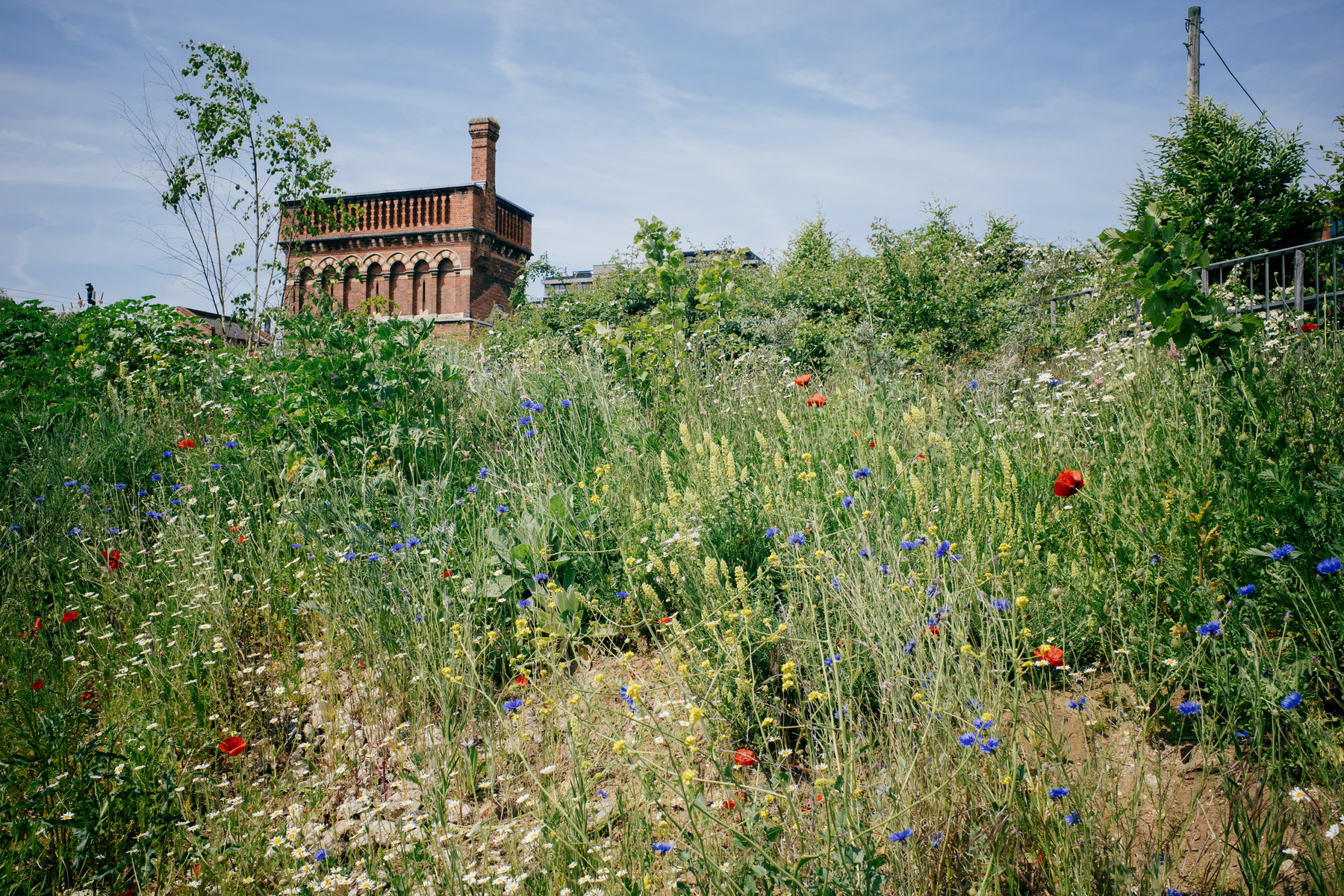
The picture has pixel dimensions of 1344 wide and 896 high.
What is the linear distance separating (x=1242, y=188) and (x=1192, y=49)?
4544 millimetres

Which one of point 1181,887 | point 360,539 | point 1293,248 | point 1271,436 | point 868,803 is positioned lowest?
point 1181,887

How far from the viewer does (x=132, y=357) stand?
6074 millimetres

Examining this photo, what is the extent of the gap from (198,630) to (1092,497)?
3356 mm

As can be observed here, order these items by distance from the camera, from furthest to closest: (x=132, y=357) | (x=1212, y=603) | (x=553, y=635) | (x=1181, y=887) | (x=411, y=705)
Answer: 1. (x=132, y=357)
2. (x=411, y=705)
3. (x=553, y=635)
4. (x=1212, y=603)
5. (x=1181, y=887)

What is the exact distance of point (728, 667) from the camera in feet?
5.43

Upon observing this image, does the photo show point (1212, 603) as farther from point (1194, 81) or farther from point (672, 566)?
point (1194, 81)

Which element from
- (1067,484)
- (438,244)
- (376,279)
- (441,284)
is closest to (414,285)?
(441,284)

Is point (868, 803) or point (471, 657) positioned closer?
point (868, 803)

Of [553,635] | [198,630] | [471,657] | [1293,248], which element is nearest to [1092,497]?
[553,635]

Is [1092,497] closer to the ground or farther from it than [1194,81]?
closer to the ground

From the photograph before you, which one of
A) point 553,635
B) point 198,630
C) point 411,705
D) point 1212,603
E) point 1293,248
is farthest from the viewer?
point 1293,248

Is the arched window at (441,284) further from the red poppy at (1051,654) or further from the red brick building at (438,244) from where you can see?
the red poppy at (1051,654)

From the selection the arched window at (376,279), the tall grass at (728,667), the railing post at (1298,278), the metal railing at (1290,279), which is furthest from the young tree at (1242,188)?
the arched window at (376,279)

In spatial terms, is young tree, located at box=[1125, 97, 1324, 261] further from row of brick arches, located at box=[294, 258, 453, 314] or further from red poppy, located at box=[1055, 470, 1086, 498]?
row of brick arches, located at box=[294, 258, 453, 314]
